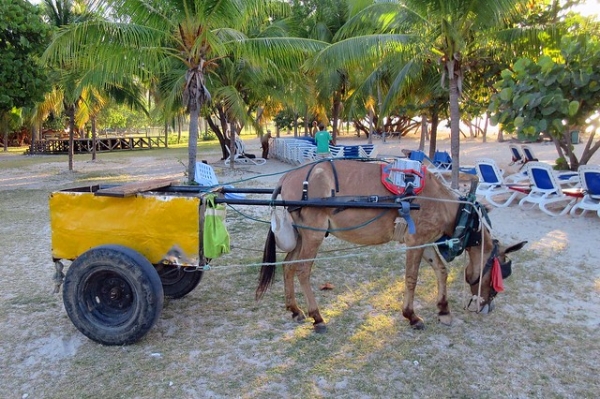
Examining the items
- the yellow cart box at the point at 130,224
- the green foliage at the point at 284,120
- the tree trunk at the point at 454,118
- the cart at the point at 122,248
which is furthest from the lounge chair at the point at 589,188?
the green foliage at the point at 284,120

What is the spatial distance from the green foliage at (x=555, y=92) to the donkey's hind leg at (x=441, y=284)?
5.27 meters

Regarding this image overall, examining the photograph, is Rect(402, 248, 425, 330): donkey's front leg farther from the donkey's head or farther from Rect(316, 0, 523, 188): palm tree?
Rect(316, 0, 523, 188): palm tree

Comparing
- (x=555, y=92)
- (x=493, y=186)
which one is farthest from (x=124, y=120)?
(x=555, y=92)

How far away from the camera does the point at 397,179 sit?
432 cm

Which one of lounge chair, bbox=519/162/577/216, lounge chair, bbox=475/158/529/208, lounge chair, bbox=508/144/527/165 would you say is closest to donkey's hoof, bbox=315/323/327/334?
lounge chair, bbox=519/162/577/216

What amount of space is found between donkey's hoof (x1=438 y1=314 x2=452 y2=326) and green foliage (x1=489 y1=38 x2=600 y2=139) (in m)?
5.63

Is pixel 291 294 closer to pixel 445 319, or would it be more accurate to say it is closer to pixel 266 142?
pixel 445 319

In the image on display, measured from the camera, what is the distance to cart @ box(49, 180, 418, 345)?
3.93 metres

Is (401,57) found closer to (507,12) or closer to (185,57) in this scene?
(507,12)

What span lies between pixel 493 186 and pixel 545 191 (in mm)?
1773

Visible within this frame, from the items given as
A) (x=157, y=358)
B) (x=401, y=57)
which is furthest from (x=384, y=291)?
(x=401, y=57)

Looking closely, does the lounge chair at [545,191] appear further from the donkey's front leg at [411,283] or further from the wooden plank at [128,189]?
the wooden plank at [128,189]

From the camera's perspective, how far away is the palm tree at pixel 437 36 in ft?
30.7

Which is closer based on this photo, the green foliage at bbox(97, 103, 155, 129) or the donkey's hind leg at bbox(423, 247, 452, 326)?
the donkey's hind leg at bbox(423, 247, 452, 326)
